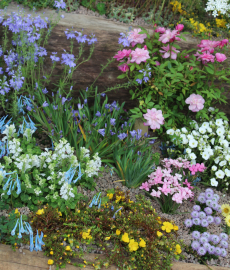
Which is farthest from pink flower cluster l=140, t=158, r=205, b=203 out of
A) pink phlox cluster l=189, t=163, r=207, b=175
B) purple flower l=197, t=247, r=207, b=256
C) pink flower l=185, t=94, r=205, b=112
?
pink flower l=185, t=94, r=205, b=112

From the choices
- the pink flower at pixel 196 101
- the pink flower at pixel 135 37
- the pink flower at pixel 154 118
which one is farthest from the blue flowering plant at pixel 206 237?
the pink flower at pixel 135 37

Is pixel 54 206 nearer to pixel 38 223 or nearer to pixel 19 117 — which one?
pixel 38 223

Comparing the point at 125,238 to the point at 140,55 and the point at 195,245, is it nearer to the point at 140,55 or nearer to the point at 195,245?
the point at 195,245

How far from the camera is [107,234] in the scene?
1.96m

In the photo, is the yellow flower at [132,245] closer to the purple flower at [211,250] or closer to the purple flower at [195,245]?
the purple flower at [195,245]

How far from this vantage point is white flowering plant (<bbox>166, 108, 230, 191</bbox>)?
9.26ft

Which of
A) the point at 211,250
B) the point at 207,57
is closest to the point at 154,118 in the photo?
the point at 207,57

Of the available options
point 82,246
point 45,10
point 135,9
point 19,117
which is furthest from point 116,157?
point 135,9

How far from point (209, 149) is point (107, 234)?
4.89ft

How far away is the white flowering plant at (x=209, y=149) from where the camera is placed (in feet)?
9.26

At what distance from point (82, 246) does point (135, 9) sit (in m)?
3.43

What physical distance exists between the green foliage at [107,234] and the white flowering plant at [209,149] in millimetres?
962

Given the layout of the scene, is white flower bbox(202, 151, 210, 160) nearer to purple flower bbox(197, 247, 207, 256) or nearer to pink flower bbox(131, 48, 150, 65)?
purple flower bbox(197, 247, 207, 256)

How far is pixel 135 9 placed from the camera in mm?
4070
